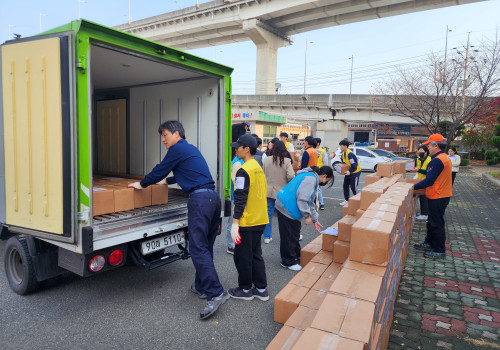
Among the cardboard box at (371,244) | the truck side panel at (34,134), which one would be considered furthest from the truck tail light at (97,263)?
the cardboard box at (371,244)

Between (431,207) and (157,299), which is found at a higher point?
(431,207)

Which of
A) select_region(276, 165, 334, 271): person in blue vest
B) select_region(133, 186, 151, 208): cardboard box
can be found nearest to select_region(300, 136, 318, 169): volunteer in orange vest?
select_region(276, 165, 334, 271): person in blue vest

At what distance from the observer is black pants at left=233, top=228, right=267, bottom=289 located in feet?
11.8

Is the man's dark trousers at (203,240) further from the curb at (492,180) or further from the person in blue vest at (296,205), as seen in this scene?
the curb at (492,180)

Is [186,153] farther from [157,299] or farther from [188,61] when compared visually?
[157,299]

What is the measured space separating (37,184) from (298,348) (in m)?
2.75

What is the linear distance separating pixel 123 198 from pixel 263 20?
38.7 m

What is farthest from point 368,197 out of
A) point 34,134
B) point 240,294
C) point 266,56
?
point 266,56

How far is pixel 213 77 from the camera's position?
423cm

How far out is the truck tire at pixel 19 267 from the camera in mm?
3453

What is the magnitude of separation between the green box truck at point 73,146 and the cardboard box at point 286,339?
165 centimetres

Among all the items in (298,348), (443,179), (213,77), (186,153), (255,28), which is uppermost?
(255,28)

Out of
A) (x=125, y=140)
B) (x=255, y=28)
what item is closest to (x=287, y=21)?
(x=255, y=28)

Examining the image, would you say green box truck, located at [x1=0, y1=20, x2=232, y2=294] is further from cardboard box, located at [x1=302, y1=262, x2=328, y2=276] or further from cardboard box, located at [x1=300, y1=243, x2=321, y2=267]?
cardboard box, located at [x1=302, y1=262, x2=328, y2=276]
